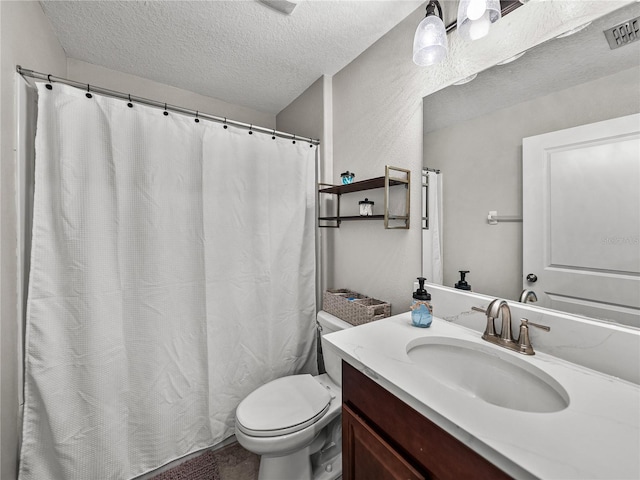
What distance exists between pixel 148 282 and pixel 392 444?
4.10 feet

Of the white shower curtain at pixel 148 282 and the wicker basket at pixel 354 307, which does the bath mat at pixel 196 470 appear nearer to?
the white shower curtain at pixel 148 282

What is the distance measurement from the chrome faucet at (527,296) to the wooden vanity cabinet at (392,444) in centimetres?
58

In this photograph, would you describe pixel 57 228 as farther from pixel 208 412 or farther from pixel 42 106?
pixel 208 412

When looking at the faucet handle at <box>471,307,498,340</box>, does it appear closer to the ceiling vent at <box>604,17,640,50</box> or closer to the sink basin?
the sink basin

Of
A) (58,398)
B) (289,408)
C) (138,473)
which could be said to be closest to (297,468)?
(289,408)

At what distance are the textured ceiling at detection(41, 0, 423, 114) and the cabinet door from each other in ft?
5.30

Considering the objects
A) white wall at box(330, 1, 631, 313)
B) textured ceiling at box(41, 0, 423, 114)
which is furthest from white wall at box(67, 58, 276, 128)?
white wall at box(330, 1, 631, 313)

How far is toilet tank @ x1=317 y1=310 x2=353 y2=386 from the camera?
142 centimetres

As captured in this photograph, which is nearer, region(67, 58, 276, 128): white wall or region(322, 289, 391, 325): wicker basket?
region(322, 289, 391, 325): wicker basket

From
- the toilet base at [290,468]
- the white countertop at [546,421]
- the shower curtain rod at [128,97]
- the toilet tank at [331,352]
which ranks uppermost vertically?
the shower curtain rod at [128,97]

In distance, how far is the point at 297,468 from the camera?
118 centimetres

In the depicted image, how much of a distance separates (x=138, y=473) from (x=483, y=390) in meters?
1.62

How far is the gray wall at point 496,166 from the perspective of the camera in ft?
2.46

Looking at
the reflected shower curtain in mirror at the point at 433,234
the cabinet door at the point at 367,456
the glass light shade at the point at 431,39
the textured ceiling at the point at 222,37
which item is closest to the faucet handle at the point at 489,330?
the reflected shower curtain in mirror at the point at 433,234
